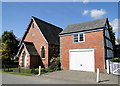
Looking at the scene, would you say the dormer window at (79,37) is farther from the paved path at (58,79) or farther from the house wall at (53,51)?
the paved path at (58,79)

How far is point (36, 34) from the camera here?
79.9 feet

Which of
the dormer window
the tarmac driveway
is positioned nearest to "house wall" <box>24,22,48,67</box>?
the dormer window

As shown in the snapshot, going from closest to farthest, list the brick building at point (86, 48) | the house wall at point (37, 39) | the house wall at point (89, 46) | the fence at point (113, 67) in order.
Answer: the fence at point (113, 67) → the house wall at point (89, 46) → the brick building at point (86, 48) → the house wall at point (37, 39)

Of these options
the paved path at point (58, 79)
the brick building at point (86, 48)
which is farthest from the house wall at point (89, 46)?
the paved path at point (58, 79)

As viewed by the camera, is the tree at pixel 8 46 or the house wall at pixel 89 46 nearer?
the house wall at pixel 89 46

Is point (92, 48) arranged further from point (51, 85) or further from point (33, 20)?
point (33, 20)

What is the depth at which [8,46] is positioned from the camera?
28734mm

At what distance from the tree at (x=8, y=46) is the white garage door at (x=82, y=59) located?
15.9 m

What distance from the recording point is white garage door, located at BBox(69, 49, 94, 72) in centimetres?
1642

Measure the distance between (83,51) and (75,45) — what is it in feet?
5.51

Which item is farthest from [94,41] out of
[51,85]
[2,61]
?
[2,61]

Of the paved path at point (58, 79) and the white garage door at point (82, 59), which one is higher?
the white garage door at point (82, 59)

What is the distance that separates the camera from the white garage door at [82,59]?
53.9 ft

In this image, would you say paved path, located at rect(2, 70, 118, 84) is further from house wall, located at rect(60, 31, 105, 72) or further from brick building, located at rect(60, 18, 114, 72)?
brick building, located at rect(60, 18, 114, 72)
